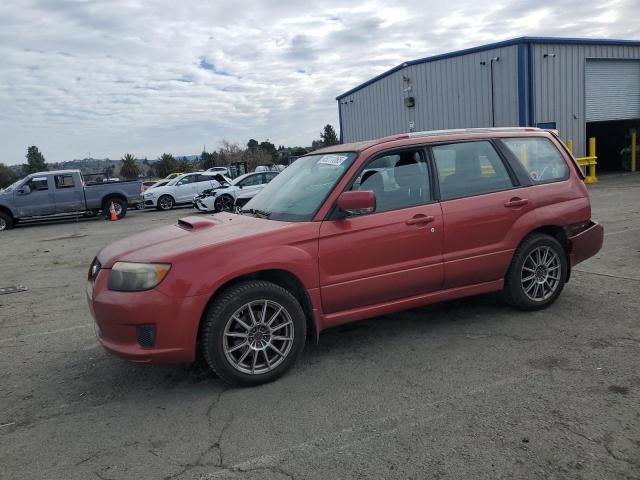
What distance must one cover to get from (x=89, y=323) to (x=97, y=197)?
15.5 meters

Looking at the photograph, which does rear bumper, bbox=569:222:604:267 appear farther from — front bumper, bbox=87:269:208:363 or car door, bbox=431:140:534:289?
front bumper, bbox=87:269:208:363

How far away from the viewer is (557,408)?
319 cm

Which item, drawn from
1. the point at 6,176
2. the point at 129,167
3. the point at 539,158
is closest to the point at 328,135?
the point at 129,167

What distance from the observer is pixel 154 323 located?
353cm

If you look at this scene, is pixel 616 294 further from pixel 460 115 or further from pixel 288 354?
pixel 460 115

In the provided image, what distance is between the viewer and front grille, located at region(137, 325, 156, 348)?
3.54 m

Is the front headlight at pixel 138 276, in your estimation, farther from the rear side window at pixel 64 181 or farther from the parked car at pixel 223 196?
the rear side window at pixel 64 181

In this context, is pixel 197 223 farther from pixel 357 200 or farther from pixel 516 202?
pixel 516 202

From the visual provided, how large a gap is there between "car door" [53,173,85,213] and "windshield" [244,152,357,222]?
54.3ft

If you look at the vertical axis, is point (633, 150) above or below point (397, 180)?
below

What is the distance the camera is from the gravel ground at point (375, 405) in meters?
2.78

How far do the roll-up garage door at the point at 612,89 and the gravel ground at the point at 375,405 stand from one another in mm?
19142

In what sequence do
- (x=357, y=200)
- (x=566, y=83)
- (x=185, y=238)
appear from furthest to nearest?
(x=566, y=83)
(x=185, y=238)
(x=357, y=200)

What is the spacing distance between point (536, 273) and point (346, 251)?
6.85ft
